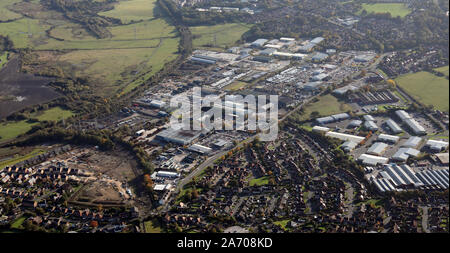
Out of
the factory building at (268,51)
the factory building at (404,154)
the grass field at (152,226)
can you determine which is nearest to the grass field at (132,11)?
the factory building at (268,51)

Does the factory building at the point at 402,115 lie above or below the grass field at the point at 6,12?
below

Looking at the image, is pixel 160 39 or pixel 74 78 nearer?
pixel 74 78

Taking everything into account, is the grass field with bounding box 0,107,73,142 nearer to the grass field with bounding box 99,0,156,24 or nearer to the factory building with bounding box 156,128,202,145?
the factory building with bounding box 156,128,202,145

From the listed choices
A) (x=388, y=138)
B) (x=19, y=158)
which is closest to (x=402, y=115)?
(x=388, y=138)

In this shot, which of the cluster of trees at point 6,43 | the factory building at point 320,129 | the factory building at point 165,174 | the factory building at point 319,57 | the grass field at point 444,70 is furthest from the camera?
the cluster of trees at point 6,43

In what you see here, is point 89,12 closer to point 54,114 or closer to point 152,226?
point 54,114

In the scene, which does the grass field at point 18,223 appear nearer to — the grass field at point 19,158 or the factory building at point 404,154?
the grass field at point 19,158

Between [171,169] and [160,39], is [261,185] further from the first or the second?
[160,39]

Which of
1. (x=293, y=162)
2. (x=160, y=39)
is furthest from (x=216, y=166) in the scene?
(x=160, y=39)
